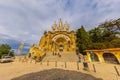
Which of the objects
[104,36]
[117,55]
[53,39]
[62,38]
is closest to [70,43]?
[62,38]

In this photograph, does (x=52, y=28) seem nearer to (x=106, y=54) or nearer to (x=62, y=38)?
(x=62, y=38)

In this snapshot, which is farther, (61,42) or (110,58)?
(61,42)

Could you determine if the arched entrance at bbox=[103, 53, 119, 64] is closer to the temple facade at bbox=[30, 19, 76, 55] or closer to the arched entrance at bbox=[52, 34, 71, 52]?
the temple facade at bbox=[30, 19, 76, 55]

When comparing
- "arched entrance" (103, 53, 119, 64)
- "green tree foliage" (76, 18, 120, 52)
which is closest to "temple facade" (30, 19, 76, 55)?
"green tree foliage" (76, 18, 120, 52)

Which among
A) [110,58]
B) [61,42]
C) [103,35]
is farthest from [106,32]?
[61,42]

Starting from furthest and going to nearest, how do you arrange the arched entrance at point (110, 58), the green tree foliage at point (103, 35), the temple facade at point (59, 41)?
the temple facade at point (59, 41) < the green tree foliage at point (103, 35) < the arched entrance at point (110, 58)

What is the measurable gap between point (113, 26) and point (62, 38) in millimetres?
20462

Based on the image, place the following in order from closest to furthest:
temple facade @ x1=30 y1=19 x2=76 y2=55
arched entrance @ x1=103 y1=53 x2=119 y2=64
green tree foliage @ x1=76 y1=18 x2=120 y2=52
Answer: arched entrance @ x1=103 y1=53 x2=119 y2=64 → green tree foliage @ x1=76 y1=18 x2=120 y2=52 → temple facade @ x1=30 y1=19 x2=76 y2=55

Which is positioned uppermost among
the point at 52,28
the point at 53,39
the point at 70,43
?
the point at 52,28

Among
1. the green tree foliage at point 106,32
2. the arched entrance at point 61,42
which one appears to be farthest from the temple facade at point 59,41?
the green tree foliage at point 106,32

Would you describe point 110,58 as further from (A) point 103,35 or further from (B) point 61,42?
(B) point 61,42

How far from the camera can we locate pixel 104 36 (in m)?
28.8

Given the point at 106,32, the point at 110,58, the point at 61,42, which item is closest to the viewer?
the point at 110,58

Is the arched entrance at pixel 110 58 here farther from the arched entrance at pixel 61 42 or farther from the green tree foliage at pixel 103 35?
the arched entrance at pixel 61 42
